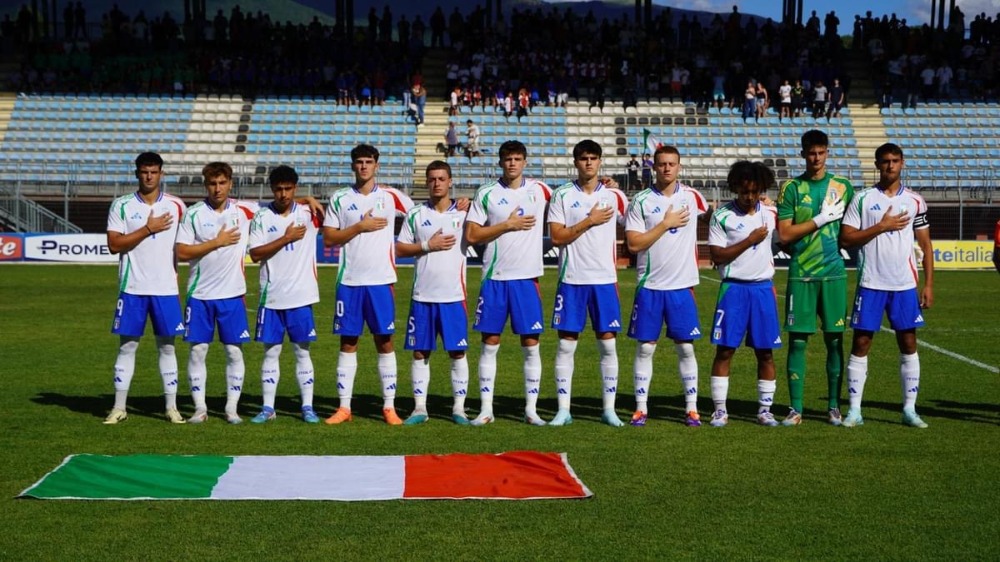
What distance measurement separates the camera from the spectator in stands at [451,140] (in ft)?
126

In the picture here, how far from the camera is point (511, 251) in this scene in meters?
9.65

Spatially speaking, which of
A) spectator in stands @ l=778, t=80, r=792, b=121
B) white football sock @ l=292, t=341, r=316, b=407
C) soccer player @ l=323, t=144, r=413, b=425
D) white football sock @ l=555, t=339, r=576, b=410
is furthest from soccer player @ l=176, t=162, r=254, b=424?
spectator in stands @ l=778, t=80, r=792, b=121

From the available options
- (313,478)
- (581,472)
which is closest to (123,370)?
(313,478)

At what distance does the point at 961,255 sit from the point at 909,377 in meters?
23.3

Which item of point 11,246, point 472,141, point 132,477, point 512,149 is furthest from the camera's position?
point 472,141

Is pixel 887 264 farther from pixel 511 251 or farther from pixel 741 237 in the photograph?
pixel 511 251

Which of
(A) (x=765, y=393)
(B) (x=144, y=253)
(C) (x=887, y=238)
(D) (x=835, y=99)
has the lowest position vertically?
(A) (x=765, y=393)

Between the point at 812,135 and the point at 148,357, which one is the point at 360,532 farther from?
the point at 148,357

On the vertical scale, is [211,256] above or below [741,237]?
below

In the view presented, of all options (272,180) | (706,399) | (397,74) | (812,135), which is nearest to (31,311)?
(272,180)

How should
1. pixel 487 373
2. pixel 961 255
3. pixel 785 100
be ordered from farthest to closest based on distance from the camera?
pixel 785 100 < pixel 961 255 < pixel 487 373

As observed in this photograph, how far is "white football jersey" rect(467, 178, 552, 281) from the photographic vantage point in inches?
379

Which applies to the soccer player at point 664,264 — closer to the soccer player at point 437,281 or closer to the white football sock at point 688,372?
the white football sock at point 688,372

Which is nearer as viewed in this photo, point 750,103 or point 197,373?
point 197,373
